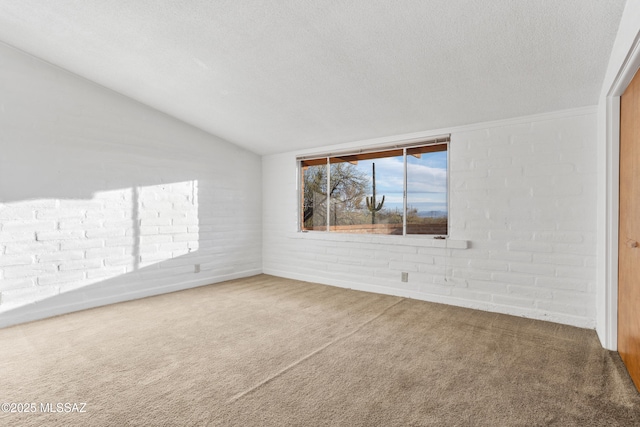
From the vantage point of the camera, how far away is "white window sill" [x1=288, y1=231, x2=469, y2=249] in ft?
12.3

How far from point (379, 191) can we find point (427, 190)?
2.21ft

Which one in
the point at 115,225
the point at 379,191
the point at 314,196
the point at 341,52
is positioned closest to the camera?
the point at 341,52

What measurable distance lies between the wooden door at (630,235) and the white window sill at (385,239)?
56.7 inches

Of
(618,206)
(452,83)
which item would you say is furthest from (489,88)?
(618,206)

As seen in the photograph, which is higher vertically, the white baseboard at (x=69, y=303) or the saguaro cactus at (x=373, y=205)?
the saguaro cactus at (x=373, y=205)

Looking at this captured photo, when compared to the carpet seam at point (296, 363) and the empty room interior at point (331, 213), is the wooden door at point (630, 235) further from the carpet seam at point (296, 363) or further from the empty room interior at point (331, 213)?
the carpet seam at point (296, 363)

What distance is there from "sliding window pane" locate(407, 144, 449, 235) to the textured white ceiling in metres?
0.39

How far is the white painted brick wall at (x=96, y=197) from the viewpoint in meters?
3.21

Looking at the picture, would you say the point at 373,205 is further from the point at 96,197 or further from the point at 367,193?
the point at 96,197

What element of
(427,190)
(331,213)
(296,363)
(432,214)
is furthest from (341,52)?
(331,213)

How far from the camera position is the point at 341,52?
263cm

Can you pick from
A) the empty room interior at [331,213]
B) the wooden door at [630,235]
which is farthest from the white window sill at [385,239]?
the wooden door at [630,235]

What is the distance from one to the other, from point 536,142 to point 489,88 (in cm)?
87

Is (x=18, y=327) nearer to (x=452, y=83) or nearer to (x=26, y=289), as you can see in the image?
(x=26, y=289)
